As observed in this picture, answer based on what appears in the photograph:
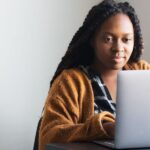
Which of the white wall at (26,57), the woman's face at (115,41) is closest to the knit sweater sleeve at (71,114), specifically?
the woman's face at (115,41)

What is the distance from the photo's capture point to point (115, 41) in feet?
4.58

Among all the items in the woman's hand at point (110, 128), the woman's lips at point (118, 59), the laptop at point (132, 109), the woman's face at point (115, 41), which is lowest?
the woman's hand at point (110, 128)

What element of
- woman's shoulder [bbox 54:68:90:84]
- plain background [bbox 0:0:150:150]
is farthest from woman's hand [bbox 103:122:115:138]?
plain background [bbox 0:0:150:150]

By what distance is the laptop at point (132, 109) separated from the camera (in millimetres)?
1019

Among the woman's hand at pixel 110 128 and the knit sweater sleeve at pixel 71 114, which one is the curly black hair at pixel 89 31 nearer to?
the knit sweater sleeve at pixel 71 114

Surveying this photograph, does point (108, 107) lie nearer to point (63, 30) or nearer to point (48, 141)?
point (48, 141)

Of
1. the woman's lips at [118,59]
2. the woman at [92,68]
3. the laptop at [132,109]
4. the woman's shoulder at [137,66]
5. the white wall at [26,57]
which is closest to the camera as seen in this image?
the laptop at [132,109]

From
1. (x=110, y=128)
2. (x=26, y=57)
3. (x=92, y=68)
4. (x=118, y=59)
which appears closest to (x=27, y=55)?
(x=26, y=57)

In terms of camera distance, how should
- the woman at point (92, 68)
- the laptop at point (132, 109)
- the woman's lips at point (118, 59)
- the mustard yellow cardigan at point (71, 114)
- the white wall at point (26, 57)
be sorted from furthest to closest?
1. the white wall at point (26, 57)
2. the woman's lips at point (118, 59)
3. the woman at point (92, 68)
4. the mustard yellow cardigan at point (71, 114)
5. the laptop at point (132, 109)

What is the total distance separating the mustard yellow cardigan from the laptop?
112mm

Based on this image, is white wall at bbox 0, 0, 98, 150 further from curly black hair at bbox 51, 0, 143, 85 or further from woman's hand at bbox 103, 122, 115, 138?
woman's hand at bbox 103, 122, 115, 138

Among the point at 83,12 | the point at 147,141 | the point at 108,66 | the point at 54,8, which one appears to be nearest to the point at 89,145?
the point at 147,141

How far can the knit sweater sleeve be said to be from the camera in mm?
1149

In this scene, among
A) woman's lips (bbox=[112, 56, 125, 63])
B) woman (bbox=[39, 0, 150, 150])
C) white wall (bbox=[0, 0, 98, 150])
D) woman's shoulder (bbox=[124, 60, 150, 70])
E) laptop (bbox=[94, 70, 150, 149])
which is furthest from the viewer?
white wall (bbox=[0, 0, 98, 150])
